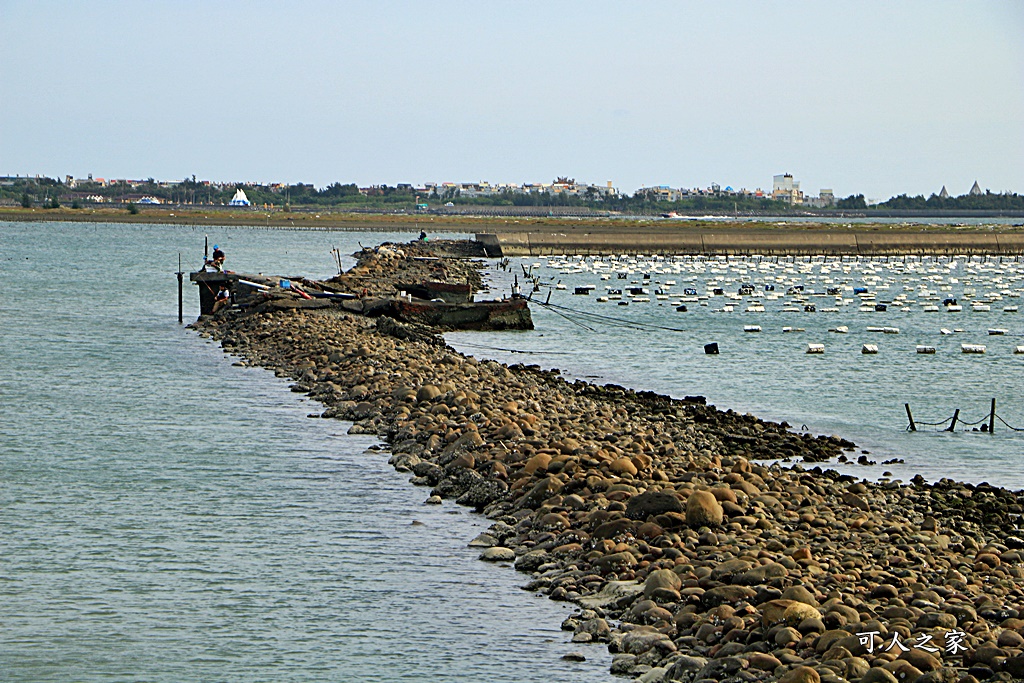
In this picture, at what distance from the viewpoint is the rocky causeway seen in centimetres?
1059

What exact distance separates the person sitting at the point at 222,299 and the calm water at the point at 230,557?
54.0ft

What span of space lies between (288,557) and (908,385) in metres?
21.3

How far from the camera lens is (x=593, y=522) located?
14.8 metres

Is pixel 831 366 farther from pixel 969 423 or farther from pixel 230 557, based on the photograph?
pixel 230 557

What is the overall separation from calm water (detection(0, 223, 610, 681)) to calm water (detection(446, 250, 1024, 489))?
26.8 feet

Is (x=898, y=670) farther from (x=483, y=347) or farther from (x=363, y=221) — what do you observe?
(x=363, y=221)

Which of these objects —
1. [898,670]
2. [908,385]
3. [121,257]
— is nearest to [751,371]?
[908,385]

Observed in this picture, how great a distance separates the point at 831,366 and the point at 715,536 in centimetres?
2370

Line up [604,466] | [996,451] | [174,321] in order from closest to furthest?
[604,466] → [996,451] → [174,321]

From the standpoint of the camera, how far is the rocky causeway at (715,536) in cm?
1059

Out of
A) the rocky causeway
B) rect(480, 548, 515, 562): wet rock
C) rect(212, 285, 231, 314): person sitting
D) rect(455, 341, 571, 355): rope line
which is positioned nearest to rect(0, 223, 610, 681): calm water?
rect(480, 548, 515, 562): wet rock

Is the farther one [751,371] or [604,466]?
[751,371]

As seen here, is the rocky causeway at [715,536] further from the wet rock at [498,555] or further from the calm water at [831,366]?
the calm water at [831,366]

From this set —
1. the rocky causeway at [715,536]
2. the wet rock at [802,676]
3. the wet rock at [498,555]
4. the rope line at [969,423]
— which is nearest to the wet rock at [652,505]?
the rocky causeway at [715,536]
